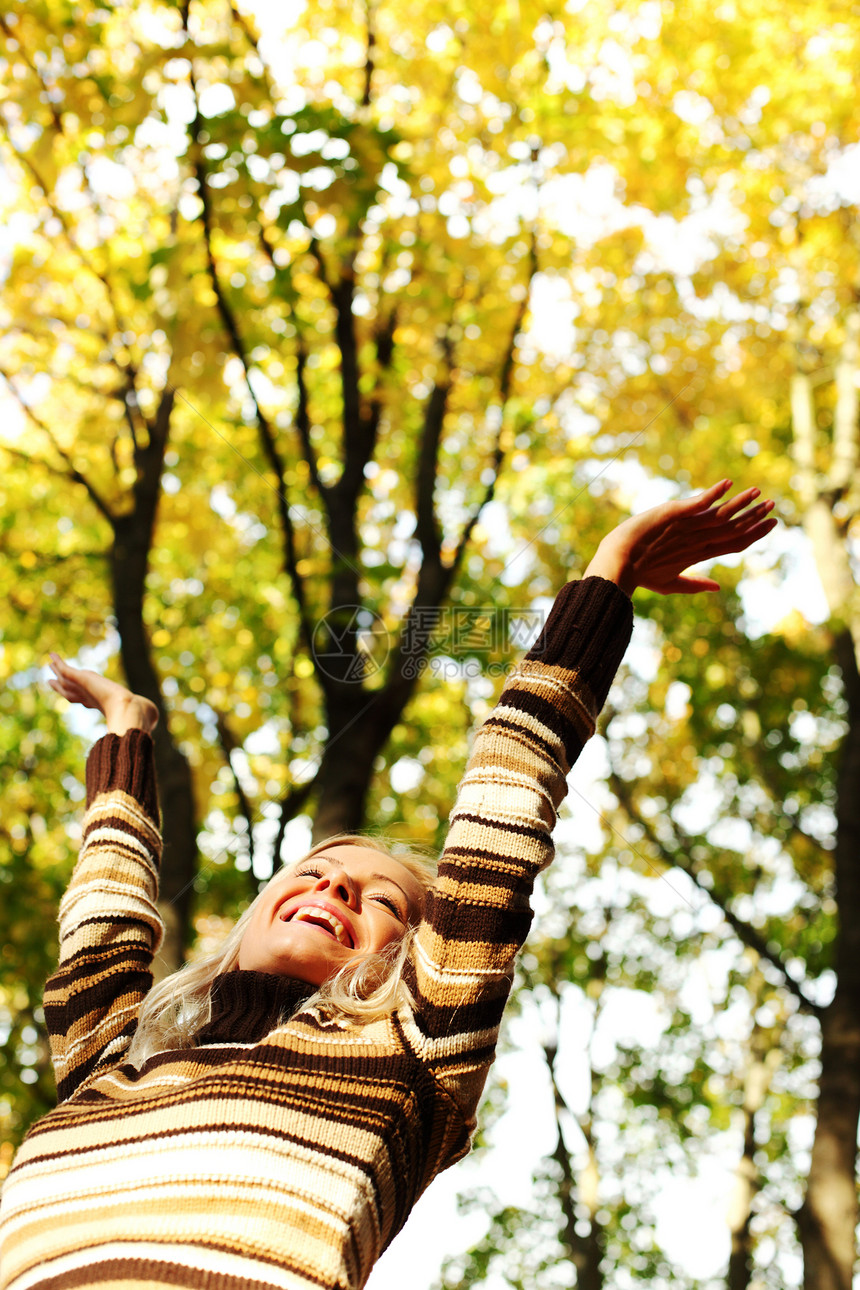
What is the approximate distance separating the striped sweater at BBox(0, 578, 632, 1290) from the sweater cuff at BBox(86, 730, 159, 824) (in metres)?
0.52

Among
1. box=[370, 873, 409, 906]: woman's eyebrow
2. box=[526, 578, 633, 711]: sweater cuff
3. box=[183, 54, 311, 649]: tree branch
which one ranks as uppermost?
box=[183, 54, 311, 649]: tree branch

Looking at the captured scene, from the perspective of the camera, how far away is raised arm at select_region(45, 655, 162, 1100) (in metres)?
1.64

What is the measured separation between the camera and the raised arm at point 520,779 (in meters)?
1.31

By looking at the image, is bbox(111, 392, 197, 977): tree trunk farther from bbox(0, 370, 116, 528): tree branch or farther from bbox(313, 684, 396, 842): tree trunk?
bbox(313, 684, 396, 842): tree trunk

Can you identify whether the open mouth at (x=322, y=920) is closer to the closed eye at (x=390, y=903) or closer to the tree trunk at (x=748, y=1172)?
the closed eye at (x=390, y=903)

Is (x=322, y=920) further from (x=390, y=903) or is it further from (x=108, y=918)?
(x=108, y=918)

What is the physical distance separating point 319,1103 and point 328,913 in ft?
1.22

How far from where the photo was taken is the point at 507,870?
4.39 feet

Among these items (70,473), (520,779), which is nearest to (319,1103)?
(520,779)

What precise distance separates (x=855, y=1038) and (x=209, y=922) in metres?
4.66

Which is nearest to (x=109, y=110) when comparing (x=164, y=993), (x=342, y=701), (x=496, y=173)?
(x=496, y=173)

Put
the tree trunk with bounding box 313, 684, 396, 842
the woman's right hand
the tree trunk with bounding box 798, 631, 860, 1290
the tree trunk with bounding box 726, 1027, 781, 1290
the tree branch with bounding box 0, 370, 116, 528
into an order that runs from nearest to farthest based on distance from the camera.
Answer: the woman's right hand
the tree trunk with bounding box 313, 684, 396, 842
the tree branch with bounding box 0, 370, 116, 528
the tree trunk with bounding box 798, 631, 860, 1290
the tree trunk with bounding box 726, 1027, 781, 1290

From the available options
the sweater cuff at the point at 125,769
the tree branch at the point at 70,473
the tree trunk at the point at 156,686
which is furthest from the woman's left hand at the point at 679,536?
the tree branch at the point at 70,473

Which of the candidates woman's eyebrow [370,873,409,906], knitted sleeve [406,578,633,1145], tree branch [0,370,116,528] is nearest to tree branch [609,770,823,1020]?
tree branch [0,370,116,528]
